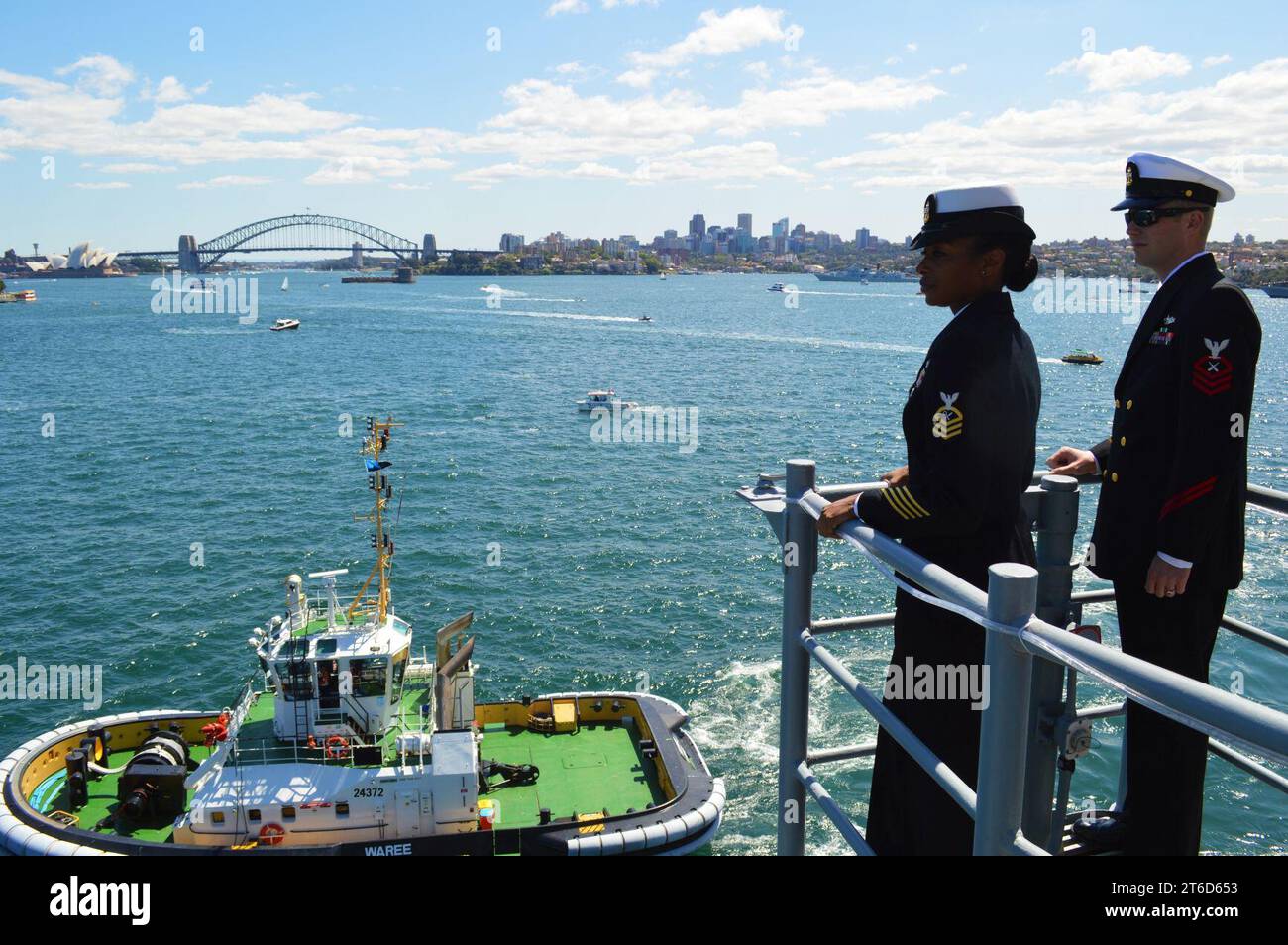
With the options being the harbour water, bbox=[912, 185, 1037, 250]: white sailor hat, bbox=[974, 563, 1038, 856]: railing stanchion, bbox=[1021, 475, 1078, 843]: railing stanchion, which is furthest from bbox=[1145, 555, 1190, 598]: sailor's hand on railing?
the harbour water

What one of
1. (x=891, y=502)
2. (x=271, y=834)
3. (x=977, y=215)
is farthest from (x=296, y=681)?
(x=977, y=215)

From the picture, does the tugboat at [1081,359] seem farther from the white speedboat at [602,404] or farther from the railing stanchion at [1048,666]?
the railing stanchion at [1048,666]

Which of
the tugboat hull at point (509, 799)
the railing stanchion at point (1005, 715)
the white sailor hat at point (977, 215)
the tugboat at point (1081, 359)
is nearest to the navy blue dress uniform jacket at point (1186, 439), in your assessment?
the white sailor hat at point (977, 215)

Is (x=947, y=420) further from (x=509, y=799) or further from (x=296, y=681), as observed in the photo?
(x=509, y=799)

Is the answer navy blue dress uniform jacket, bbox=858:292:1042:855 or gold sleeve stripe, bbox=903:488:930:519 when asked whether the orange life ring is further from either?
gold sleeve stripe, bbox=903:488:930:519

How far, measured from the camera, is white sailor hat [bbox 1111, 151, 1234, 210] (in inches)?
179

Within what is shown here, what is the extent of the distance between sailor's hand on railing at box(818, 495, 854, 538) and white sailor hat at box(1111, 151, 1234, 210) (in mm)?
2215

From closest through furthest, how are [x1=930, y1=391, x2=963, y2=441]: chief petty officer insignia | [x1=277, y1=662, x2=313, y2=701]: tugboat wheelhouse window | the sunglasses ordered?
[x1=930, y1=391, x2=963, y2=441]: chief petty officer insignia, the sunglasses, [x1=277, y1=662, x2=313, y2=701]: tugboat wheelhouse window

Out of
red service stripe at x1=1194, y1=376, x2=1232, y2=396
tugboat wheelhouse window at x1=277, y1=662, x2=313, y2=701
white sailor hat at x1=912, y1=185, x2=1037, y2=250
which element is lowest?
tugboat wheelhouse window at x1=277, y1=662, x2=313, y2=701

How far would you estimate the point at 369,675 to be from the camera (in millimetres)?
20781

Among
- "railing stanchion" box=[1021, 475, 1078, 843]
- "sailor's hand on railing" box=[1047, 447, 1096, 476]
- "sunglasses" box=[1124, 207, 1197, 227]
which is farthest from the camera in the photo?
"sailor's hand on railing" box=[1047, 447, 1096, 476]

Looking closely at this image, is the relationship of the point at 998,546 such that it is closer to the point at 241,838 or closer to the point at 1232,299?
the point at 1232,299

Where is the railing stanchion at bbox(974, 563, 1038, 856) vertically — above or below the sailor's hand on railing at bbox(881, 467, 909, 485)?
below

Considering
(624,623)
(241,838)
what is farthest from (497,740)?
Answer: (624,623)
